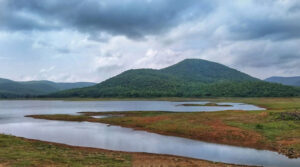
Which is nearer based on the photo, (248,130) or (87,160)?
(87,160)

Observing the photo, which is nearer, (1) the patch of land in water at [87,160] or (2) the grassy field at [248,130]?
(1) the patch of land in water at [87,160]

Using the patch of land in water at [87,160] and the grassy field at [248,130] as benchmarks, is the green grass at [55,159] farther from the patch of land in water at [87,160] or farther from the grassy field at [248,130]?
the grassy field at [248,130]

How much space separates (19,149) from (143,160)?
54.8ft

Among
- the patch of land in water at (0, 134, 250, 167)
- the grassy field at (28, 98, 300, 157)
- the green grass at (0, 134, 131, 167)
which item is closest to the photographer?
the green grass at (0, 134, 131, 167)

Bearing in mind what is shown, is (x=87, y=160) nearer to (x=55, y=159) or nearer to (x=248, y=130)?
(x=55, y=159)

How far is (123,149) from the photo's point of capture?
3581 cm

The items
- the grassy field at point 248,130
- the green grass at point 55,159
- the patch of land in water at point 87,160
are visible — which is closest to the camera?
the green grass at point 55,159

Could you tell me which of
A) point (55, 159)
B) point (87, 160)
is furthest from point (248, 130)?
point (55, 159)

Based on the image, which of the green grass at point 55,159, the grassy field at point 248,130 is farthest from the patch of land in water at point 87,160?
the grassy field at point 248,130

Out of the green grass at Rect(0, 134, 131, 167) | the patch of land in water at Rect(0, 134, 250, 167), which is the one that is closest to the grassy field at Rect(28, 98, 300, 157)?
the patch of land in water at Rect(0, 134, 250, 167)

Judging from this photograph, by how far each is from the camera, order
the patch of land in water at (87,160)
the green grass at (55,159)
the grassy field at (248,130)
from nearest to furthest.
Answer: the green grass at (55,159) → the patch of land in water at (87,160) → the grassy field at (248,130)

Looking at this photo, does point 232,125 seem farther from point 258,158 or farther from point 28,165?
point 28,165

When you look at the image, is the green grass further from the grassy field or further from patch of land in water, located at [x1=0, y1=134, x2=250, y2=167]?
the grassy field

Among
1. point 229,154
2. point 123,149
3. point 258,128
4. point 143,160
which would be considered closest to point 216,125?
point 258,128
